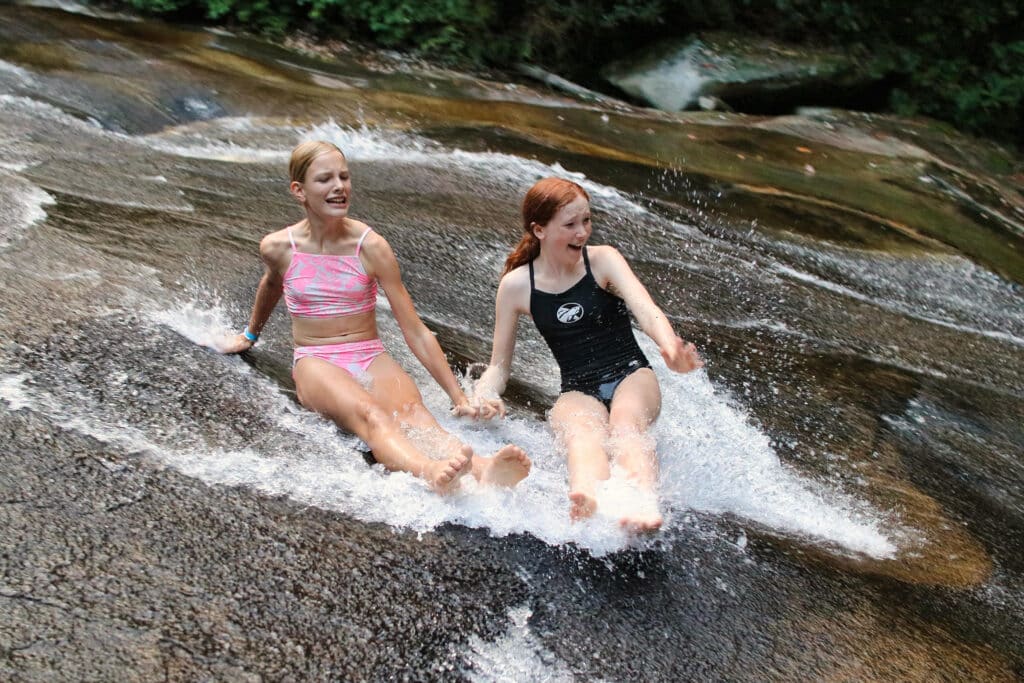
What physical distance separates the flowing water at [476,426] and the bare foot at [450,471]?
61 millimetres

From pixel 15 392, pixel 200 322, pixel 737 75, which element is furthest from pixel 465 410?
pixel 737 75

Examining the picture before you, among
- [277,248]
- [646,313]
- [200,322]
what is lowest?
[200,322]

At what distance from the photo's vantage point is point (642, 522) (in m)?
3.10

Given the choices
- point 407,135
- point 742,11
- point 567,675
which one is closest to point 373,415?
point 567,675

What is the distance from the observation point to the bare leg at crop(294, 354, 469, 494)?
3.29 m

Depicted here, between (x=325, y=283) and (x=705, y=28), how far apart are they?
9269 mm

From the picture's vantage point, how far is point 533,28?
11398mm

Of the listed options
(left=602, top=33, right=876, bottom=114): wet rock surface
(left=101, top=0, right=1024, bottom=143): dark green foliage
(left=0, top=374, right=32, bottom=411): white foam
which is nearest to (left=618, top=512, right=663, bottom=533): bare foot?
(left=0, top=374, right=32, bottom=411): white foam

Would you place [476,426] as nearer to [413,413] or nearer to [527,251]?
[413,413]

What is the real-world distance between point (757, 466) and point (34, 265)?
3.21m

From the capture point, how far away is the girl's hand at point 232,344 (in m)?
4.15

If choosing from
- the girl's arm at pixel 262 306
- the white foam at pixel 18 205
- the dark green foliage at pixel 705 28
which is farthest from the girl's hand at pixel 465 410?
the dark green foliage at pixel 705 28

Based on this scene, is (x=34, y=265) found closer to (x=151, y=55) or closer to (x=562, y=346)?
(x=562, y=346)

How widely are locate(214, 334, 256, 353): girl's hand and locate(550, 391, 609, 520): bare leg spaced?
1324 millimetres
